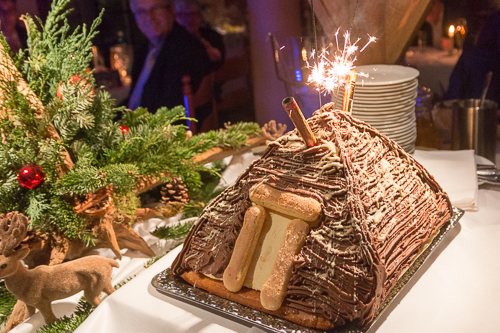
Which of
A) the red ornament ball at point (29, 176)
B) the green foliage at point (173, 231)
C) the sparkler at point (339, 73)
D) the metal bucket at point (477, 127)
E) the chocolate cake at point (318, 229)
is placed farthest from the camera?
the metal bucket at point (477, 127)

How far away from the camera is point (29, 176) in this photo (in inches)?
51.3

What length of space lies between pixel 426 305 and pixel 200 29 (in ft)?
6.63

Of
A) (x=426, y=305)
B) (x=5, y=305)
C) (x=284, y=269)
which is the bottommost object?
(x=5, y=305)

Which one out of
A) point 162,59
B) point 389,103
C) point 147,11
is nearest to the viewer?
point 389,103

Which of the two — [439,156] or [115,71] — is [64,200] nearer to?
[115,71]

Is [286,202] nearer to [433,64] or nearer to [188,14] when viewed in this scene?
[433,64]

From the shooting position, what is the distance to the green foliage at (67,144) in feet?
4.46

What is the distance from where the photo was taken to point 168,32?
2.47 m

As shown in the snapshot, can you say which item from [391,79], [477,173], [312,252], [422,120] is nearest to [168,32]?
[391,79]

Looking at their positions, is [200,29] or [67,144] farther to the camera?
[200,29]

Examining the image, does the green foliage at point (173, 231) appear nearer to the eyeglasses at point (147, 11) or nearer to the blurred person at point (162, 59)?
the blurred person at point (162, 59)

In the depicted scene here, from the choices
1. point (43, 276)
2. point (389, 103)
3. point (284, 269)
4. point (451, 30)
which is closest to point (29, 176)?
point (43, 276)

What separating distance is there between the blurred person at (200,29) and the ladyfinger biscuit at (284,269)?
1875 mm

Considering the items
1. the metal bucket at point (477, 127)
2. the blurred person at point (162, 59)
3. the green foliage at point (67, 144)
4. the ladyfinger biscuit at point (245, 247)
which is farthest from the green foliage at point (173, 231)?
the metal bucket at point (477, 127)
